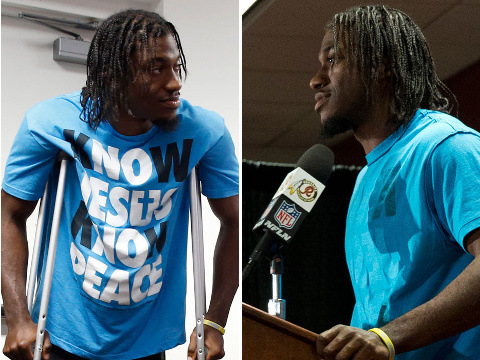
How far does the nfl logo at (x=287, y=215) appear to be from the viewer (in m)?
A: 0.95

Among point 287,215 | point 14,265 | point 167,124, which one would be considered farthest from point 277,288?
point 14,265

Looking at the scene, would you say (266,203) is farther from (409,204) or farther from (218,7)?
(218,7)

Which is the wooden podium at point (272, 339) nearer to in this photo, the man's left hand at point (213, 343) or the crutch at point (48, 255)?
the man's left hand at point (213, 343)

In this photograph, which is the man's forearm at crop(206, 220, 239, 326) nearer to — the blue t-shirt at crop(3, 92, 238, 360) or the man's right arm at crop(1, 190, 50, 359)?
the blue t-shirt at crop(3, 92, 238, 360)

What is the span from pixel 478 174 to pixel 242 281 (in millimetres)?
425

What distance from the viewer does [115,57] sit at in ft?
3.46

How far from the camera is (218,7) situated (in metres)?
1.23

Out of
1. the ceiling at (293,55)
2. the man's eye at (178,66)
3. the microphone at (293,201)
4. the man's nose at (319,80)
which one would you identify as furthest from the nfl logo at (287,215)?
the man's eye at (178,66)

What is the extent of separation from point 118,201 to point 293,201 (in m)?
0.29

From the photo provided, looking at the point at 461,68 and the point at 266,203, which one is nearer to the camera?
the point at 461,68

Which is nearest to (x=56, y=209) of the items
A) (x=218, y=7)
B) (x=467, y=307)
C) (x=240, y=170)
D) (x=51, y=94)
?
(x=51, y=94)

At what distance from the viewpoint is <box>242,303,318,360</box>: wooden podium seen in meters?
0.79

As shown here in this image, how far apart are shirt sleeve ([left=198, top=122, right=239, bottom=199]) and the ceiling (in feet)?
0.11

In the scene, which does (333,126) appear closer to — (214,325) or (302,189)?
(302,189)
